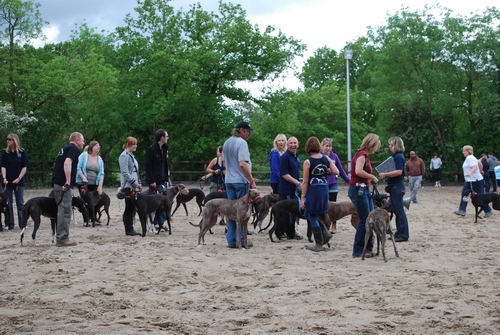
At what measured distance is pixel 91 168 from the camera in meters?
12.7

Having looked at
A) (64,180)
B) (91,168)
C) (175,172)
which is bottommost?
(64,180)

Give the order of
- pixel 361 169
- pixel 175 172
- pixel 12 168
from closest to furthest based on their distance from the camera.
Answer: pixel 361 169 < pixel 12 168 < pixel 175 172

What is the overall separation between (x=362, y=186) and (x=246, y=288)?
2.72 m

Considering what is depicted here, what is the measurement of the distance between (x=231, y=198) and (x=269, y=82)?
27447 mm

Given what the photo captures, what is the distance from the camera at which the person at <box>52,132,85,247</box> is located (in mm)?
9737

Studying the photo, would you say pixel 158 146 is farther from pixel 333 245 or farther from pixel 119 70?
pixel 119 70

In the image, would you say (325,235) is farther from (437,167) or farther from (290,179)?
(437,167)

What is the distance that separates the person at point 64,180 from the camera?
9737 millimetres

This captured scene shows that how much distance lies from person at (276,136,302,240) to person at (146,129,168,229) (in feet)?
7.72

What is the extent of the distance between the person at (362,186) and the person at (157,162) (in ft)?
13.2

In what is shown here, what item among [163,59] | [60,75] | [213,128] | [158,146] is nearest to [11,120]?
[60,75]

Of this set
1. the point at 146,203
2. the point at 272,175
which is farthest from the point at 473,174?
the point at 146,203

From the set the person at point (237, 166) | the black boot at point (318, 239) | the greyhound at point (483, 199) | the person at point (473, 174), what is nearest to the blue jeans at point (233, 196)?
the person at point (237, 166)

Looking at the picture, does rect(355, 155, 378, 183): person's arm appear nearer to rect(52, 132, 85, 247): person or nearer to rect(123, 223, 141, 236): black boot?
rect(52, 132, 85, 247): person
